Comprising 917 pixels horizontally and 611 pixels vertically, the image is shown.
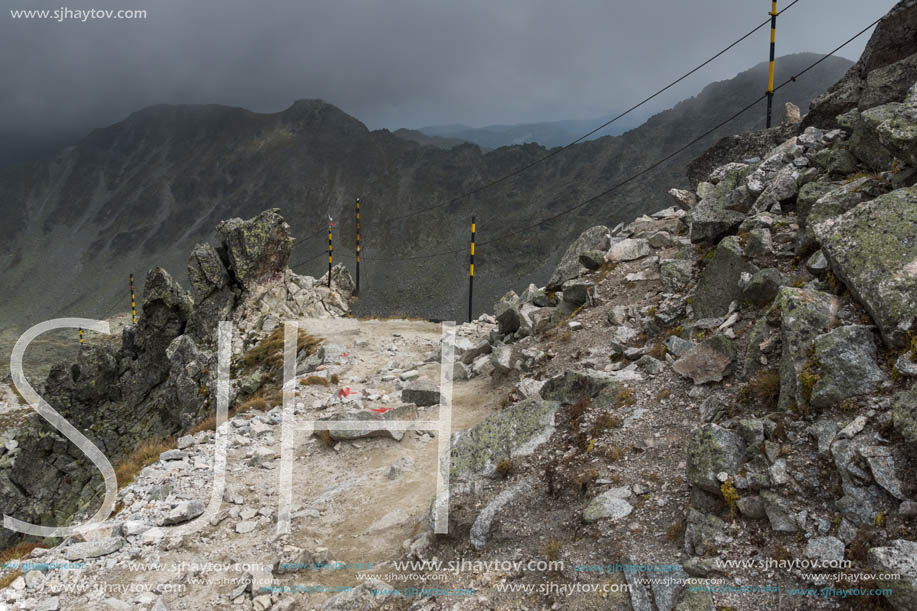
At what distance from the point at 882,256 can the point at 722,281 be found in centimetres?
368

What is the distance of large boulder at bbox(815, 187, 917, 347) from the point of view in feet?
21.5

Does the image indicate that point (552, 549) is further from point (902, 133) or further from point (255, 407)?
point (255, 407)

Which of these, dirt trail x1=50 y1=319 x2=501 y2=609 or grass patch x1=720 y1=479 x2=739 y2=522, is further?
dirt trail x1=50 y1=319 x2=501 y2=609

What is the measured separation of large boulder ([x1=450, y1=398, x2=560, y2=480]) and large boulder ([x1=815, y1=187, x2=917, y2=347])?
5.12 m

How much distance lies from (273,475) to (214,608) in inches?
178

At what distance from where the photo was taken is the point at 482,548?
23.6ft

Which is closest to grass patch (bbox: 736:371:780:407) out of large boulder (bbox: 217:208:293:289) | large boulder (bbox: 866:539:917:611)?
large boulder (bbox: 866:539:917:611)

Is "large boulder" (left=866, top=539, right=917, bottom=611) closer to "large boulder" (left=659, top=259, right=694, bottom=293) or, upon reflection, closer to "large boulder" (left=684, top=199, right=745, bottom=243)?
"large boulder" (left=659, top=259, right=694, bottom=293)

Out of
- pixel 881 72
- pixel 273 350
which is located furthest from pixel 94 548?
pixel 881 72

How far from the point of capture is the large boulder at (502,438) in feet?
29.6

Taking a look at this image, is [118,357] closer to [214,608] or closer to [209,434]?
[209,434]

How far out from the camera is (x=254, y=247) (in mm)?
32469

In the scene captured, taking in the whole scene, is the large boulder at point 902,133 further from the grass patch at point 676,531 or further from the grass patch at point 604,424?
the grass patch at point 676,531

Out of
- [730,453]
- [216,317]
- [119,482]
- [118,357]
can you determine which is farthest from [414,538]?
[118,357]
